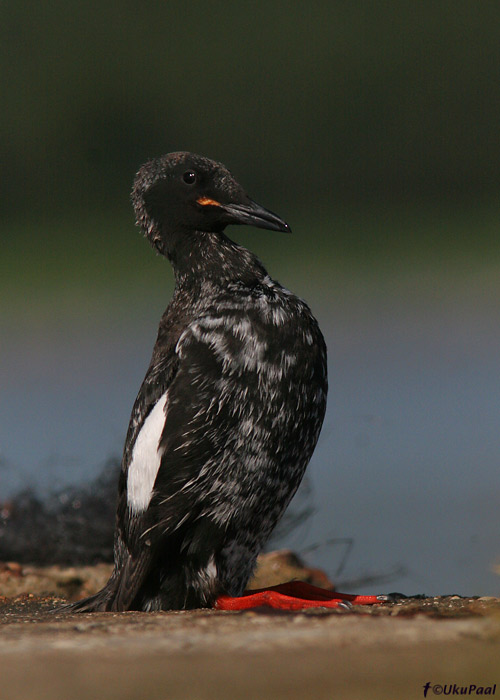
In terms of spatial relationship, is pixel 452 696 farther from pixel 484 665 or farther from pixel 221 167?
pixel 221 167

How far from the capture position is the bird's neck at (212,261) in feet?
19.9

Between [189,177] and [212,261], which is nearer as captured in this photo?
[212,261]

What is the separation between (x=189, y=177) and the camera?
629 cm

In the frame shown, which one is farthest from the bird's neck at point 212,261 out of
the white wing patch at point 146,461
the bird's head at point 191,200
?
the white wing patch at point 146,461

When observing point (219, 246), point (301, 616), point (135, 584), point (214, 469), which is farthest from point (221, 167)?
point (301, 616)

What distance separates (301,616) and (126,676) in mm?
1299

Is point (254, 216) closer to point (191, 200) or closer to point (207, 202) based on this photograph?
point (207, 202)

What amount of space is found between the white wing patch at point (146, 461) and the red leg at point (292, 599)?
685 millimetres

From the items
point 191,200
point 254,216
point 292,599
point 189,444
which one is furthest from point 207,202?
point 292,599

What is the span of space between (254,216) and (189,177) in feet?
1.63

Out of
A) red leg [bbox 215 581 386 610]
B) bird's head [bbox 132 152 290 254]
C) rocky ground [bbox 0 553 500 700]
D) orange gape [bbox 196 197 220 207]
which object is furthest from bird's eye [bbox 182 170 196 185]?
rocky ground [bbox 0 553 500 700]

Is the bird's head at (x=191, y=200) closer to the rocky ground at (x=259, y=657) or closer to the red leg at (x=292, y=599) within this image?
the red leg at (x=292, y=599)

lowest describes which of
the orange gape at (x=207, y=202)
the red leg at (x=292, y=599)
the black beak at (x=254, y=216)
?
the red leg at (x=292, y=599)

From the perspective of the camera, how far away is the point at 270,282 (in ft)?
19.7
